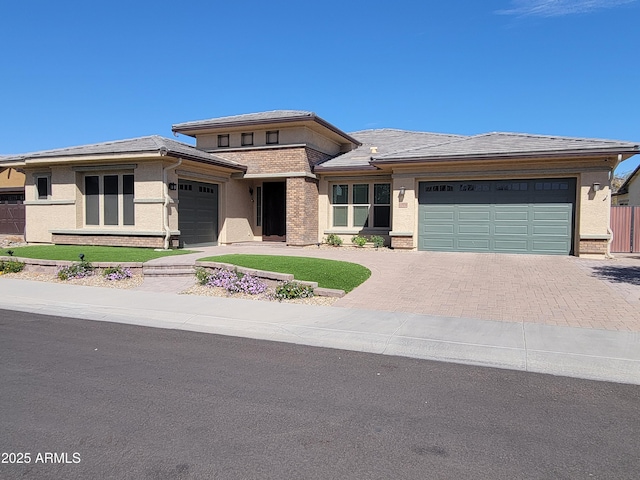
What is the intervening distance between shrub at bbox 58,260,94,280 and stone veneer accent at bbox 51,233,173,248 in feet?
14.7

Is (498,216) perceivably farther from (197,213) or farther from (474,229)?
(197,213)

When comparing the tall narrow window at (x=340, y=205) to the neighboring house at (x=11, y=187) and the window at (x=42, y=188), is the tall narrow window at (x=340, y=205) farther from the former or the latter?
the neighboring house at (x=11, y=187)

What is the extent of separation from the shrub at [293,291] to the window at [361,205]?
A: 34.6 ft

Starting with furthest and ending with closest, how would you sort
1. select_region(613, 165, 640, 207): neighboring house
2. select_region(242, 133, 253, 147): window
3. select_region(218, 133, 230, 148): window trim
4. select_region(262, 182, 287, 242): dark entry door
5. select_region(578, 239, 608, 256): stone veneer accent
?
select_region(613, 165, 640, 207): neighboring house < select_region(262, 182, 287, 242): dark entry door < select_region(218, 133, 230, 148): window trim < select_region(242, 133, 253, 147): window < select_region(578, 239, 608, 256): stone veneer accent

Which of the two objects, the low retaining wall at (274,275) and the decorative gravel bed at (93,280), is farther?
the decorative gravel bed at (93,280)

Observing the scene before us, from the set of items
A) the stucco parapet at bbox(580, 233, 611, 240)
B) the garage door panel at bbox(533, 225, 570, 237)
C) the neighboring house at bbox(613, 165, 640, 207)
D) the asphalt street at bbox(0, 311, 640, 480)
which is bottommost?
the asphalt street at bbox(0, 311, 640, 480)

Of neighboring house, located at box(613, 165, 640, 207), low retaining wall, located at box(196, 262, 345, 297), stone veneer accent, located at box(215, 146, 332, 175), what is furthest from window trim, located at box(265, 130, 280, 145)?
neighboring house, located at box(613, 165, 640, 207)

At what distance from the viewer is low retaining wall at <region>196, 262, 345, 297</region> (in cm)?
1030

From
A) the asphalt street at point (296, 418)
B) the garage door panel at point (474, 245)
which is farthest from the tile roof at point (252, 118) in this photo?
the asphalt street at point (296, 418)

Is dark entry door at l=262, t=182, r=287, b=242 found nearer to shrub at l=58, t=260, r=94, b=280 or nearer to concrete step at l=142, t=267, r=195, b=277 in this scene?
concrete step at l=142, t=267, r=195, b=277

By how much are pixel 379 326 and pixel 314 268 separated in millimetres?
4895

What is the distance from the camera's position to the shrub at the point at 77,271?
12.6m

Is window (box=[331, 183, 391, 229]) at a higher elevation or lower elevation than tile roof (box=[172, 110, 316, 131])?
lower

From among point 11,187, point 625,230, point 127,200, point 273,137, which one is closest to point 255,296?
point 127,200
